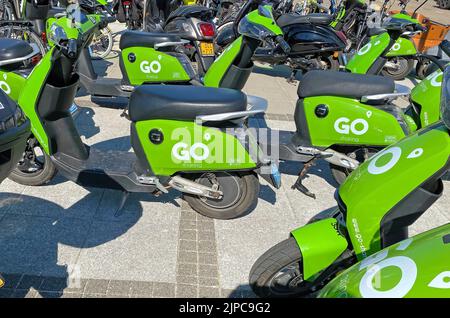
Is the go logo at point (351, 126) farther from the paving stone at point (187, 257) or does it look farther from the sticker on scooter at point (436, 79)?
the paving stone at point (187, 257)

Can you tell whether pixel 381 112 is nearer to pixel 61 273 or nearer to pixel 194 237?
pixel 194 237

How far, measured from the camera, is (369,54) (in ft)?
14.9

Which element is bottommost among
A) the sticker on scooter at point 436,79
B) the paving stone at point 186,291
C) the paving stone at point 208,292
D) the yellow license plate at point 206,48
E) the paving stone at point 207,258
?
the paving stone at point 207,258

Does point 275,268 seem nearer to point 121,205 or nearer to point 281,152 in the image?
point 121,205

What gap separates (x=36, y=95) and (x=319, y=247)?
2.41 metres

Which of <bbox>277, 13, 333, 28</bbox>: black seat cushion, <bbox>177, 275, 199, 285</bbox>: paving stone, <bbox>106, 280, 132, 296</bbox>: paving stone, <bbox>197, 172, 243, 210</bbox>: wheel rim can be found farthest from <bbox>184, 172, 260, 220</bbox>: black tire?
<bbox>277, 13, 333, 28</bbox>: black seat cushion

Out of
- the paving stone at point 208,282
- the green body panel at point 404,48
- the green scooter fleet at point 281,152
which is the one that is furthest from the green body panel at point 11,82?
the green body panel at point 404,48

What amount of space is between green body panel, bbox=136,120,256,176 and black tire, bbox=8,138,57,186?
1034 mm

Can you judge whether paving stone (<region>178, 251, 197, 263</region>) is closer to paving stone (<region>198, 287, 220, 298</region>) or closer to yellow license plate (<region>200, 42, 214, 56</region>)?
paving stone (<region>198, 287, 220, 298</region>)

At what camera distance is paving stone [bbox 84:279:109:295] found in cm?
241

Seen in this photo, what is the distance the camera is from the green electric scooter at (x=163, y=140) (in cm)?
278

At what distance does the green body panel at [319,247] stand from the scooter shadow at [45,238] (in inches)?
57.0
